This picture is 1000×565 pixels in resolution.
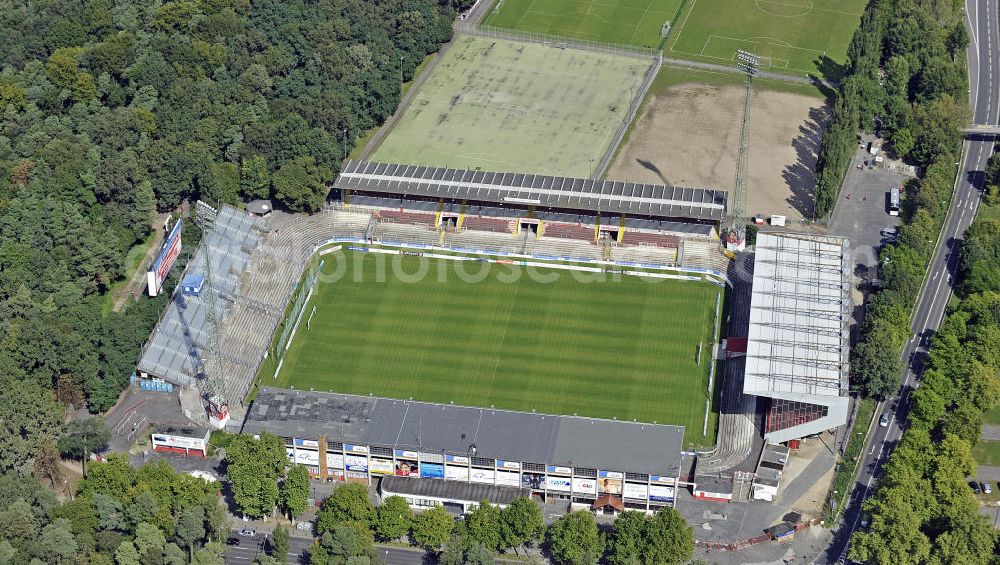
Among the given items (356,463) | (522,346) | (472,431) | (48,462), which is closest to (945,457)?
(472,431)

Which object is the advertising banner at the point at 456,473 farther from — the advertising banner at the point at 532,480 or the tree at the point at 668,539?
the tree at the point at 668,539

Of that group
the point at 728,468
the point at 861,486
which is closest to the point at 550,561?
the point at 728,468

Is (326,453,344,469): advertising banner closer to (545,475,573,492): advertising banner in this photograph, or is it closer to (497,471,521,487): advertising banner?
(497,471,521,487): advertising banner

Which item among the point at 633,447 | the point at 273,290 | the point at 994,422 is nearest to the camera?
the point at 633,447

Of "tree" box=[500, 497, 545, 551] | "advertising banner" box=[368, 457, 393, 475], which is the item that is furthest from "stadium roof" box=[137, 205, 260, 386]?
"tree" box=[500, 497, 545, 551]

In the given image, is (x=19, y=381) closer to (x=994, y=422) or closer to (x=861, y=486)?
(x=861, y=486)

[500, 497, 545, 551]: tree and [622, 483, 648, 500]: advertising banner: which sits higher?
[622, 483, 648, 500]: advertising banner
